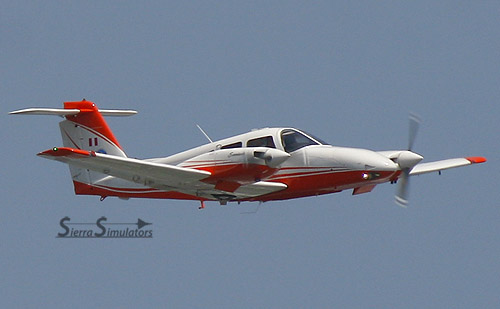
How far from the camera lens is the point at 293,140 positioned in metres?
25.2

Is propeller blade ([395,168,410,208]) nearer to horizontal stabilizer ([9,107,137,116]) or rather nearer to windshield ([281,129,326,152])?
windshield ([281,129,326,152])

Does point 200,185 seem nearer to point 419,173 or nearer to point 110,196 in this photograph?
point 110,196

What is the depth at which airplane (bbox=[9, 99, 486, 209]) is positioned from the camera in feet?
77.2

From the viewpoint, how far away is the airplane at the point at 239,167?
926 inches

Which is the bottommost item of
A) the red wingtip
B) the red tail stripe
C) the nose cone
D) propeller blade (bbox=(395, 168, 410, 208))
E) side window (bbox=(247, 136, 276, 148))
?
propeller blade (bbox=(395, 168, 410, 208))

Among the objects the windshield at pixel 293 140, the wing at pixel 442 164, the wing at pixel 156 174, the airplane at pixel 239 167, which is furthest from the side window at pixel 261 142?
the wing at pixel 442 164

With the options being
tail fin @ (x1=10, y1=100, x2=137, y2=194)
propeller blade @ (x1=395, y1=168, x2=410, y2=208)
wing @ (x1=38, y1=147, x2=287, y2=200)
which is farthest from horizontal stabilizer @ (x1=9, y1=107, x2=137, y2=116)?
propeller blade @ (x1=395, y1=168, x2=410, y2=208)

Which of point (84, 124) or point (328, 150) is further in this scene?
point (84, 124)

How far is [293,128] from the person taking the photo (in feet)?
83.3

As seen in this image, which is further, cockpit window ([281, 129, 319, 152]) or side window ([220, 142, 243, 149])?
cockpit window ([281, 129, 319, 152])

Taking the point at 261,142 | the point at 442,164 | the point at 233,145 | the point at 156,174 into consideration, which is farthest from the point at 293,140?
the point at 442,164

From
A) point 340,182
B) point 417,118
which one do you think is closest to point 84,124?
point 340,182

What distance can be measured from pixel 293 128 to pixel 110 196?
20.4ft

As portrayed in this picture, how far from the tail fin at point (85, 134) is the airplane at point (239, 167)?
31 mm
